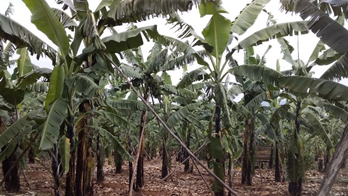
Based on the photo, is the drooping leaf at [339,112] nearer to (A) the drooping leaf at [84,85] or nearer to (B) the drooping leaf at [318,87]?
(B) the drooping leaf at [318,87]

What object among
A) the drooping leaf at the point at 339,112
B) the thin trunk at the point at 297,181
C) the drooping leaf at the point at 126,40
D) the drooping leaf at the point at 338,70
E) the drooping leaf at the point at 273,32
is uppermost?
the drooping leaf at the point at 273,32

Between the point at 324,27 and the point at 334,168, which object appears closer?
the point at 334,168

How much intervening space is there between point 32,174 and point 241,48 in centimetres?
1300

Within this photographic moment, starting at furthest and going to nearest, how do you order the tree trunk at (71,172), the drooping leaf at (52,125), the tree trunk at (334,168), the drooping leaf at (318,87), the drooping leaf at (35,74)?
the tree trunk at (71,172)
the drooping leaf at (35,74)
the drooping leaf at (318,87)
the drooping leaf at (52,125)
the tree trunk at (334,168)

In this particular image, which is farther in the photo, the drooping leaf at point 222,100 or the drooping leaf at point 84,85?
the drooping leaf at point 222,100

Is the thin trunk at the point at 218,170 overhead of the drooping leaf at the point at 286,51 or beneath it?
beneath

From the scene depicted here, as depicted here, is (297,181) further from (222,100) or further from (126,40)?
(126,40)

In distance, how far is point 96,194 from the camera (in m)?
10.6

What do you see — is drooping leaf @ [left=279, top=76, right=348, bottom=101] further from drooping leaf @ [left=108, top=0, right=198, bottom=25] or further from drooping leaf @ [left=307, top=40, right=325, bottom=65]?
drooping leaf @ [left=307, top=40, right=325, bottom=65]

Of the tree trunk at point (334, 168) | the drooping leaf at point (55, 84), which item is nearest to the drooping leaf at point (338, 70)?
the tree trunk at point (334, 168)

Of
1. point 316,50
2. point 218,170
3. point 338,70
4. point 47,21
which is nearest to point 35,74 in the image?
point 47,21

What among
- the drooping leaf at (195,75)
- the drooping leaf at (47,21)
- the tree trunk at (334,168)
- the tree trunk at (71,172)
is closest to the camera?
the tree trunk at (334,168)

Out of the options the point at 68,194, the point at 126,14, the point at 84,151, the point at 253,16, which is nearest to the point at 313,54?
the point at 253,16

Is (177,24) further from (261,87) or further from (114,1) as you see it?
(261,87)
